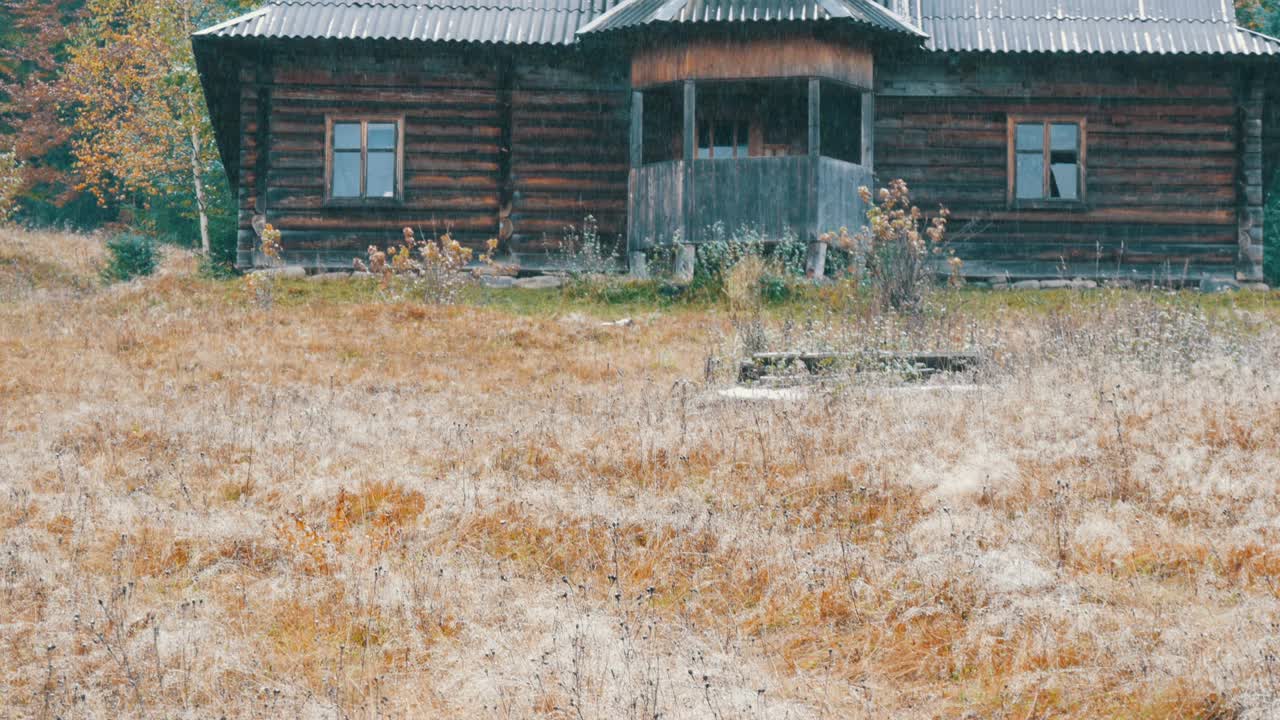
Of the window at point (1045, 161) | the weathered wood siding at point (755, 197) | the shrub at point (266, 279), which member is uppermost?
the window at point (1045, 161)

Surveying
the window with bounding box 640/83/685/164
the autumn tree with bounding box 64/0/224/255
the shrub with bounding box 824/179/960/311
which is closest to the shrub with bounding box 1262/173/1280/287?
the window with bounding box 640/83/685/164

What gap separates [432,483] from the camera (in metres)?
6.70

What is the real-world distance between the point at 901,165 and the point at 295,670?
1428cm

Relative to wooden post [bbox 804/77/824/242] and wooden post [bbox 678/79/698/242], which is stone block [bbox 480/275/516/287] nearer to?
wooden post [bbox 678/79/698/242]

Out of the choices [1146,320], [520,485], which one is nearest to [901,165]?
[1146,320]

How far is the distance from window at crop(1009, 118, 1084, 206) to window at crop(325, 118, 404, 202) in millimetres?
8387

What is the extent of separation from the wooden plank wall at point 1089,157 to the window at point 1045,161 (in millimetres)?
162

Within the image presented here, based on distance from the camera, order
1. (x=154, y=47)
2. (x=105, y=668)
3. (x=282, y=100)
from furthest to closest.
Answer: (x=154, y=47), (x=282, y=100), (x=105, y=668)

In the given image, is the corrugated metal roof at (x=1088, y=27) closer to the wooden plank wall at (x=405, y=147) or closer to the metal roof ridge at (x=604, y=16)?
the metal roof ridge at (x=604, y=16)

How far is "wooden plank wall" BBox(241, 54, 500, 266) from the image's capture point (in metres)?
17.4

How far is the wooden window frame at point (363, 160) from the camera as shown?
1744cm

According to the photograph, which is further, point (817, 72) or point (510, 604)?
point (817, 72)

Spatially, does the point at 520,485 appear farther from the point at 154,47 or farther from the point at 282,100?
the point at 154,47

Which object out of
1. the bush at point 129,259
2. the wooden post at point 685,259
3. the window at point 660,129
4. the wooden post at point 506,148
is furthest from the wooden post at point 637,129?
the bush at point 129,259
